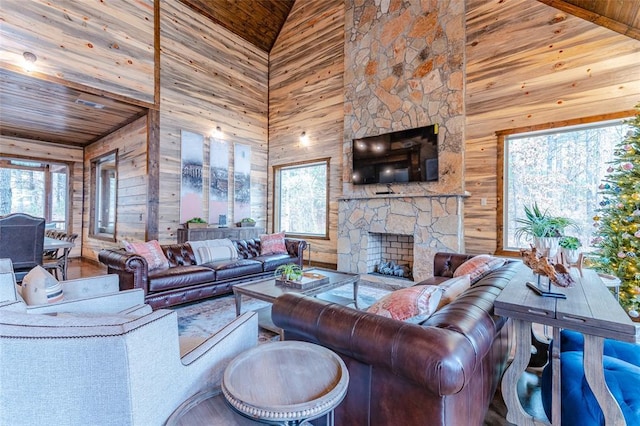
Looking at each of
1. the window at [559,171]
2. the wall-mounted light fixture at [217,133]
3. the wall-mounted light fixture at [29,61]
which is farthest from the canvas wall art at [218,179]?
the window at [559,171]

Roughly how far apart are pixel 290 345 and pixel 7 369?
926mm

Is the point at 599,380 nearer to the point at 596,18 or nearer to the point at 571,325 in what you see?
the point at 571,325

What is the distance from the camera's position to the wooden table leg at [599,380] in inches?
52.1

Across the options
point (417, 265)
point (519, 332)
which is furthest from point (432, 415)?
point (417, 265)

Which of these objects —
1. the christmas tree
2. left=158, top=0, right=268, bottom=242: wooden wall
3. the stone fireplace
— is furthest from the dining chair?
the christmas tree

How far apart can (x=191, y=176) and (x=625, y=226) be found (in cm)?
643

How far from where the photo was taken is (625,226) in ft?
10.2

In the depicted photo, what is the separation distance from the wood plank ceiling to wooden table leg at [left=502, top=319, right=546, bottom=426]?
3921 mm

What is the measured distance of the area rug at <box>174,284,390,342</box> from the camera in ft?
9.71

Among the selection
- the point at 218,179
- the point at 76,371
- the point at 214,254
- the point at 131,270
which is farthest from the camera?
the point at 218,179

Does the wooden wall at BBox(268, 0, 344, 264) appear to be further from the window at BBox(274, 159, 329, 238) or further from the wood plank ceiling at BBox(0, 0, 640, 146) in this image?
the wood plank ceiling at BBox(0, 0, 640, 146)

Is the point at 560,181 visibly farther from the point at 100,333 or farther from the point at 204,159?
the point at 204,159

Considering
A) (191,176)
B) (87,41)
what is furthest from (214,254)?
(87,41)

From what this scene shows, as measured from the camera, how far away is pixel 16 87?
435 cm
